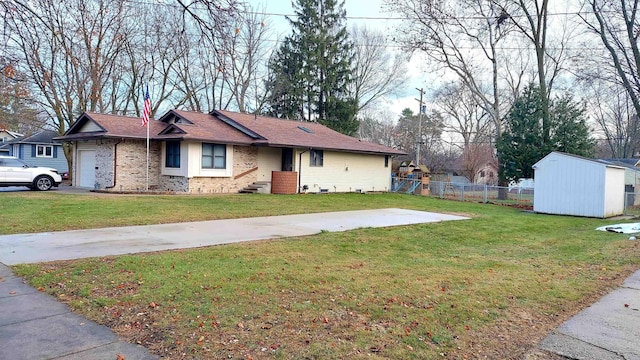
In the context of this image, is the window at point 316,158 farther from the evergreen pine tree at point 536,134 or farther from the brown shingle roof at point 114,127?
the evergreen pine tree at point 536,134

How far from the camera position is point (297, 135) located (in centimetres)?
2381

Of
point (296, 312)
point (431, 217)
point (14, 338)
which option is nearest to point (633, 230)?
point (431, 217)

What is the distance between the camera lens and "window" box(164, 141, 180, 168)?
19734 mm

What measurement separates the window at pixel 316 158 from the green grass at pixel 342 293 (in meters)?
13.9

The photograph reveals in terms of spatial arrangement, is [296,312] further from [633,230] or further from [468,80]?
[468,80]

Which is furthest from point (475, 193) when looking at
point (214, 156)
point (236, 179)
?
point (214, 156)

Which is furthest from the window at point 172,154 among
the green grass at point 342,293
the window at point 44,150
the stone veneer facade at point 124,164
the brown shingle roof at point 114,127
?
the window at point 44,150

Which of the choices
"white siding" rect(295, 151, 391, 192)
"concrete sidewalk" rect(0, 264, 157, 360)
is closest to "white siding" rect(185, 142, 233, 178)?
"white siding" rect(295, 151, 391, 192)

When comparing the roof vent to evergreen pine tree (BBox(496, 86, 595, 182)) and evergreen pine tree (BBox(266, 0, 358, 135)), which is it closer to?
evergreen pine tree (BBox(266, 0, 358, 135))

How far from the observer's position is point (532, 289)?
5.42 meters

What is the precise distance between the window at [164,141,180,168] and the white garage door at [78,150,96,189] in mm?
3400

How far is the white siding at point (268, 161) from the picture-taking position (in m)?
22.1

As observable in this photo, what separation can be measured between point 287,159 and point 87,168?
9.69m

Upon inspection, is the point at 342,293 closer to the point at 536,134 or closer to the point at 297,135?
the point at 297,135
